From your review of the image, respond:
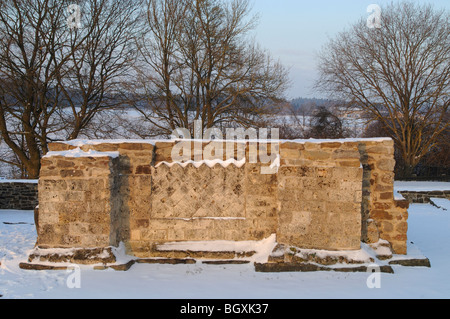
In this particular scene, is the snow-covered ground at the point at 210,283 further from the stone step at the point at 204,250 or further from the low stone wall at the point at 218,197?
the low stone wall at the point at 218,197

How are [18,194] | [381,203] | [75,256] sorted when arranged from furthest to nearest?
[18,194]
[381,203]
[75,256]

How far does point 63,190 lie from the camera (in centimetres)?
547

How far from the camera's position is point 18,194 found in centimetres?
1265

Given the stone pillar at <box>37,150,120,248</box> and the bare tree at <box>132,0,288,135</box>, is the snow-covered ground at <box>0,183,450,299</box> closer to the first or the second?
the stone pillar at <box>37,150,120,248</box>

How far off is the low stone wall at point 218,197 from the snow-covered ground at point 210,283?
45 centimetres

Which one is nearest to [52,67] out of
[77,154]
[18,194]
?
[18,194]

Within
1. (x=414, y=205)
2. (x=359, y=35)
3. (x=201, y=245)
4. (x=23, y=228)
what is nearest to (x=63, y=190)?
(x=201, y=245)

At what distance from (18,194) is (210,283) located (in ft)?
32.6

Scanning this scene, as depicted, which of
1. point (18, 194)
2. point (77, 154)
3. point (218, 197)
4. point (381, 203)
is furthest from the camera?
point (18, 194)

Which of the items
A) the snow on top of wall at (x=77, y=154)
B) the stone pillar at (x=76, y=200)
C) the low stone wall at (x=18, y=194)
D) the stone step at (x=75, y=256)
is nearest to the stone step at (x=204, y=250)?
the stone step at (x=75, y=256)

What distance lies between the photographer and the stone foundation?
5.44 m

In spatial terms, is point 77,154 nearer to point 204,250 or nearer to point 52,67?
point 204,250

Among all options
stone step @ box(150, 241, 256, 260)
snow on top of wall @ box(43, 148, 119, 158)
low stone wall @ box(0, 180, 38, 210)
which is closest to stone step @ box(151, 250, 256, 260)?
stone step @ box(150, 241, 256, 260)

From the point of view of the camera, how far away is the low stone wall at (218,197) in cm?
544
